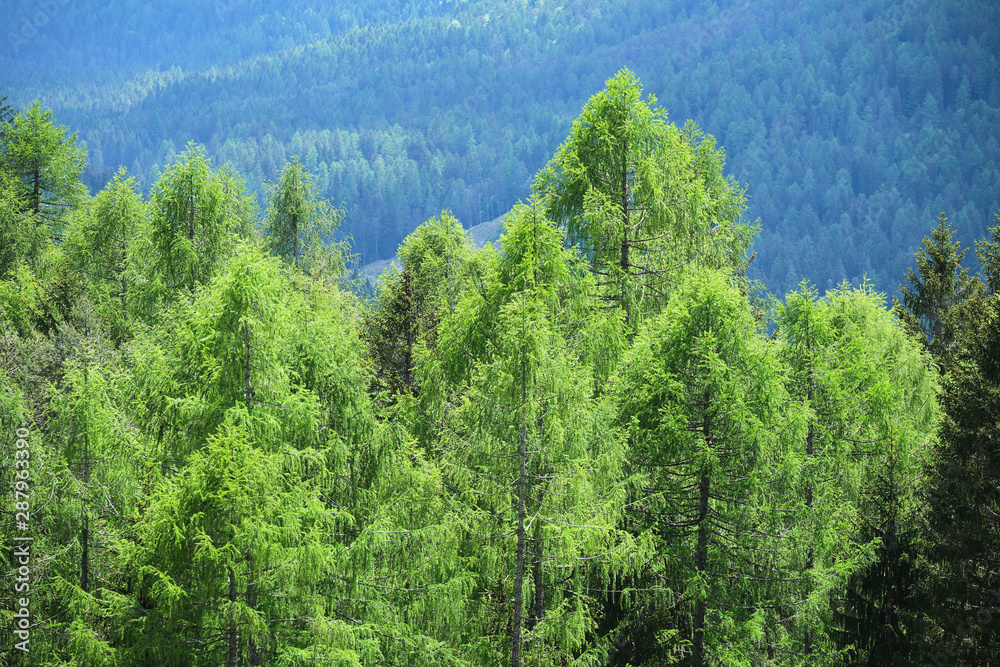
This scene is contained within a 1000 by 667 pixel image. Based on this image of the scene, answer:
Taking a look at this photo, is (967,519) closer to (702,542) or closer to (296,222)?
(702,542)

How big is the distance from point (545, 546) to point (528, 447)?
177cm

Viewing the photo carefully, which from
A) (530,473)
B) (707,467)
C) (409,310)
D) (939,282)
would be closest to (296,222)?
(409,310)

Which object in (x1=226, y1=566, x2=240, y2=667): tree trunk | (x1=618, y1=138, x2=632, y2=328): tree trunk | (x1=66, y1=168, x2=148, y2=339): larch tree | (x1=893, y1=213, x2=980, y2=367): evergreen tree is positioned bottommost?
(x1=226, y1=566, x2=240, y2=667): tree trunk

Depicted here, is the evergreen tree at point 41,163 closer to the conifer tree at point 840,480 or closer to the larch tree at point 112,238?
the larch tree at point 112,238

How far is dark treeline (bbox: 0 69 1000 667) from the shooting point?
1440 centimetres

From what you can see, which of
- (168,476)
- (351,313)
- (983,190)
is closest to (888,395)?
(351,313)

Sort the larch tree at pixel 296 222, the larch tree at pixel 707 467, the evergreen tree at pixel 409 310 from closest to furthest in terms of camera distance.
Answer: the larch tree at pixel 707 467 → the evergreen tree at pixel 409 310 → the larch tree at pixel 296 222

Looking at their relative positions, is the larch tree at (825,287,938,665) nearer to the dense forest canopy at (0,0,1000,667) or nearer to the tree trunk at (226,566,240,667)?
the dense forest canopy at (0,0,1000,667)

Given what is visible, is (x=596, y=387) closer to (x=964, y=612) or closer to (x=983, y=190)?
(x=964, y=612)

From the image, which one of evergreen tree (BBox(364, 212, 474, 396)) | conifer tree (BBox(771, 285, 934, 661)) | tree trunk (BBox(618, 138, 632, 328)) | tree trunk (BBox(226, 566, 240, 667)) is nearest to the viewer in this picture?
tree trunk (BBox(226, 566, 240, 667))

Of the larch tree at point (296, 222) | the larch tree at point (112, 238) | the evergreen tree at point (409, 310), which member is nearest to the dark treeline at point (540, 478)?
the evergreen tree at point (409, 310)

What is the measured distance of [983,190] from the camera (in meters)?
177

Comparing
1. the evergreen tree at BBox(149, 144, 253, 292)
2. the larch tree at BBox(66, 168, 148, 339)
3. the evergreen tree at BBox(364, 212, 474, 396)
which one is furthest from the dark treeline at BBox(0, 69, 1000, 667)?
the larch tree at BBox(66, 168, 148, 339)

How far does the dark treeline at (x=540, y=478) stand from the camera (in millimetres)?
14398
